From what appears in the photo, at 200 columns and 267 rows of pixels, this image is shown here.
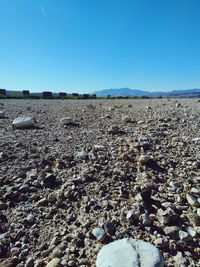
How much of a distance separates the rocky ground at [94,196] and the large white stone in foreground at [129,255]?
0.55ft

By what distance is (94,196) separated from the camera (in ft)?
10.5

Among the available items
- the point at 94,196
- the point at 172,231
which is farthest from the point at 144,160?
the point at 172,231

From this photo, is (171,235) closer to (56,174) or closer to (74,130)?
(56,174)

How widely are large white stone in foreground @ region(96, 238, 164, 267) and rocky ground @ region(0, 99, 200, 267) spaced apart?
0.17 m

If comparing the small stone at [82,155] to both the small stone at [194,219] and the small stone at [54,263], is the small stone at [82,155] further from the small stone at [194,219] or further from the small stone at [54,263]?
the small stone at [54,263]

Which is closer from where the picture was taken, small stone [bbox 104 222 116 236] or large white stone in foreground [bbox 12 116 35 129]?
small stone [bbox 104 222 116 236]

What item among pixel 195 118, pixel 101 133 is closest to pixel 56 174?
pixel 101 133

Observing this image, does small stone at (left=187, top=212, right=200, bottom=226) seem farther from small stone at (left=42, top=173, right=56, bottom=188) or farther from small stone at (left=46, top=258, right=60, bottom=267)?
small stone at (left=42, top=173, right=56, bottom=188)

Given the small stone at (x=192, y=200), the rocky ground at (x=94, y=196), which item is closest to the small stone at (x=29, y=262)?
the rocky ground at (x=94, y=196)

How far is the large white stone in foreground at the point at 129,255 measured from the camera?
2008 mm

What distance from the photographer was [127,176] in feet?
12.0

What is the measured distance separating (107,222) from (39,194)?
1030 mm

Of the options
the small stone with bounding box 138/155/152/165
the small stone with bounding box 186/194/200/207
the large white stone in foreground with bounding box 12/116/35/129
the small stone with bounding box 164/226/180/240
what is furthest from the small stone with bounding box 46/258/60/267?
the large white stone in foreground with bounding box 12/116/35/129

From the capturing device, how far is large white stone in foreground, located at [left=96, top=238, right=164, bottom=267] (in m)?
2.01
